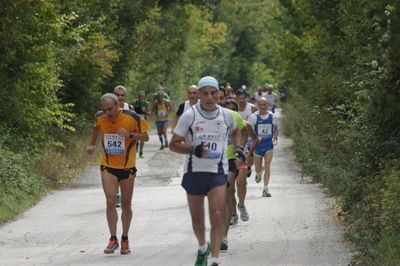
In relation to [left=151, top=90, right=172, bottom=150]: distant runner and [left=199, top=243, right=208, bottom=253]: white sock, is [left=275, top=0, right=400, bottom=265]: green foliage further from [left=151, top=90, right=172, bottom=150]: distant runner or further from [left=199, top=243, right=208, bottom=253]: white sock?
[left=151, top=90, right=172, bottom=150]: distant runner

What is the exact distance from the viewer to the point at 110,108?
431 inches

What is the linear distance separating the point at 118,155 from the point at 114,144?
0.15 metres

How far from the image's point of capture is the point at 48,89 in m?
18.8

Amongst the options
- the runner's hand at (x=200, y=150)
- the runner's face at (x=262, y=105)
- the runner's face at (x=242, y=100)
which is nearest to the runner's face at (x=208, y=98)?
the runner's hand at (x=200, y=150)

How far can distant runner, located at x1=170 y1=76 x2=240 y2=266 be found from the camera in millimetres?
8734

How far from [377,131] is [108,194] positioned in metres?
3.32

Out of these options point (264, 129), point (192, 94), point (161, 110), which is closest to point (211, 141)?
point (192, 94)

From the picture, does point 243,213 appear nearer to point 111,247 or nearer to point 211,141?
point 111,247

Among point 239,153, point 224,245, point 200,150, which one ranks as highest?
point 200,150

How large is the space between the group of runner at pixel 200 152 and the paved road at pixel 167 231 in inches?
19.7

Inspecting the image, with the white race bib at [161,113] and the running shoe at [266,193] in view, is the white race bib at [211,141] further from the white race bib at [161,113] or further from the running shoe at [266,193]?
the white race bib at [161,113]


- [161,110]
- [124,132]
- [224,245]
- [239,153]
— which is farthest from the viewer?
[161,110]

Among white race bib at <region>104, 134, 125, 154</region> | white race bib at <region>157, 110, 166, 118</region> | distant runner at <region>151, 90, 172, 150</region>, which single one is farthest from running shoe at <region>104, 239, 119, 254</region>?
white race bib at <region>157, 110, 166, 118</region>

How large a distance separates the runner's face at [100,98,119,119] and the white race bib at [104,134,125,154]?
0.25 m
